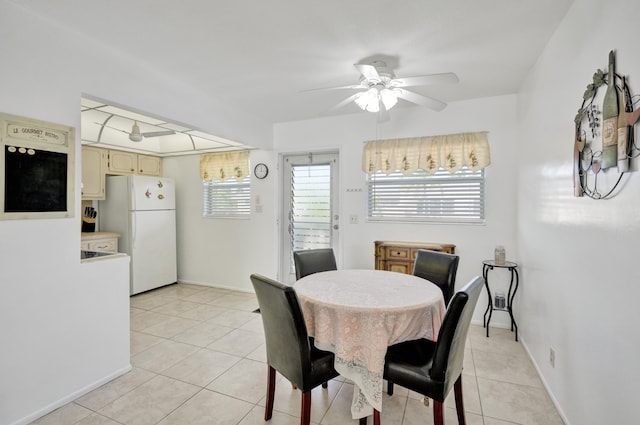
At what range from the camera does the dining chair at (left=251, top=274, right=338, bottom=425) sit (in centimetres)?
164

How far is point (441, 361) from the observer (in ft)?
5.13

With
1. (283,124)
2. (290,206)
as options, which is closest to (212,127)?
(283,124)

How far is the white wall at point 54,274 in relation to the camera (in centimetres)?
182

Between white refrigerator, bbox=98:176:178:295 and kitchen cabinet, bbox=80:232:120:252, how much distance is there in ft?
0.37

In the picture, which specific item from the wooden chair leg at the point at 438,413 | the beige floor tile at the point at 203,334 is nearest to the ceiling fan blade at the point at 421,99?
the wooden chair leg at the point at 438,413

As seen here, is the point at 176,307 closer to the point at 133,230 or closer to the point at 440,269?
the point at 133,230

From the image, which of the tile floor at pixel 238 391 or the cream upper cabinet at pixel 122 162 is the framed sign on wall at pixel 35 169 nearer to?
the tile floor at pixel 238 391

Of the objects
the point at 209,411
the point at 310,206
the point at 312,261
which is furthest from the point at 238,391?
the point at 310,206

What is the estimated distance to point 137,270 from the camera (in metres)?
Answer: 4.49

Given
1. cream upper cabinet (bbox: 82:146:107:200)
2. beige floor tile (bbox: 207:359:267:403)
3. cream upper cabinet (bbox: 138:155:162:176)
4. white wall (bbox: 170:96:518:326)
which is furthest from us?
cream upper cabinet (bbox: 138:155:162:176)

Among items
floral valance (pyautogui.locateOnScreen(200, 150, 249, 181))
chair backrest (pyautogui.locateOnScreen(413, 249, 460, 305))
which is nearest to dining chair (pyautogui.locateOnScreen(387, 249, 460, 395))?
chair backrest (pyautogui.locateOnScreen(413, 249, 460, 305))

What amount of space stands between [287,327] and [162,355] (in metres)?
1.78

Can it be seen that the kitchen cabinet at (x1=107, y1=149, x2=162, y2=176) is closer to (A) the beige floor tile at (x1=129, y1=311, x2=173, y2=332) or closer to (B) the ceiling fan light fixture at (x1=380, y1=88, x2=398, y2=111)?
(A) the beige floor tile at (x1=129, y1=311, x2=173, y2=332)

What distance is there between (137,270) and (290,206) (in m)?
2.38
